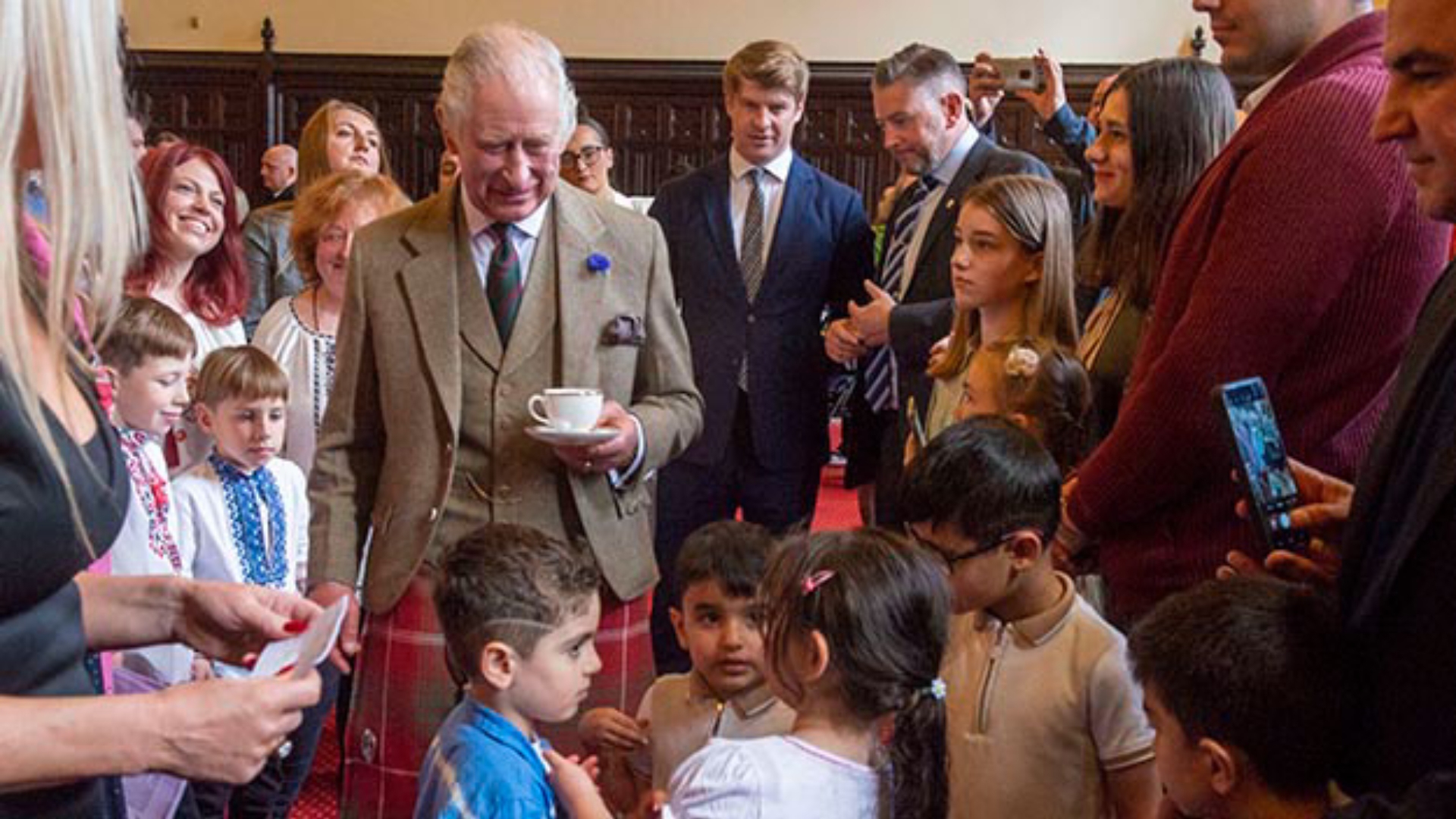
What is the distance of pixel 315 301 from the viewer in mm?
3719

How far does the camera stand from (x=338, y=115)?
4.98m

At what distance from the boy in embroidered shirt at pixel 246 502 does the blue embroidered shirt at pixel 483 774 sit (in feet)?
4.17

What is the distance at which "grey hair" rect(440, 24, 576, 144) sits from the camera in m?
2.31

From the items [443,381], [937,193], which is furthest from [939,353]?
[443,381]

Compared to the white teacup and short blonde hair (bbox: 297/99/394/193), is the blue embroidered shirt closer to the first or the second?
the white teacup

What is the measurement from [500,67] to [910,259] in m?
1.85

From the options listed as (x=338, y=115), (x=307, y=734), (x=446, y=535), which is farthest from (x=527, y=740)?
(x=338, y=115)

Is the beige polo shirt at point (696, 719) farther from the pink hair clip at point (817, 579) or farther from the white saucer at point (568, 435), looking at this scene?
the pink hair clip at point (817, 579)

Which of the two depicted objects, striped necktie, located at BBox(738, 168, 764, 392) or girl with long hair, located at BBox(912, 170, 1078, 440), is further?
striped necktie, located at BBox(738, 168, 764, 392)

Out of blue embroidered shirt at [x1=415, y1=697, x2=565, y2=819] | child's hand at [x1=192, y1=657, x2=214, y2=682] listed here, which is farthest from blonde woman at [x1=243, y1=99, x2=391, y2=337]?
blue embroidered shirt at [x1=415, y1=697, x2=565, y2=819]

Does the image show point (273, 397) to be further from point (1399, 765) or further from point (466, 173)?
point (1399, 765)

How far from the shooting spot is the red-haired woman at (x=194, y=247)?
375 cm

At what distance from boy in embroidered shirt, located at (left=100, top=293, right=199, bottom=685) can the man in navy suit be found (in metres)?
1.36

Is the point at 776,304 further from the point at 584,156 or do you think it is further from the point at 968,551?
the point at 584,156
